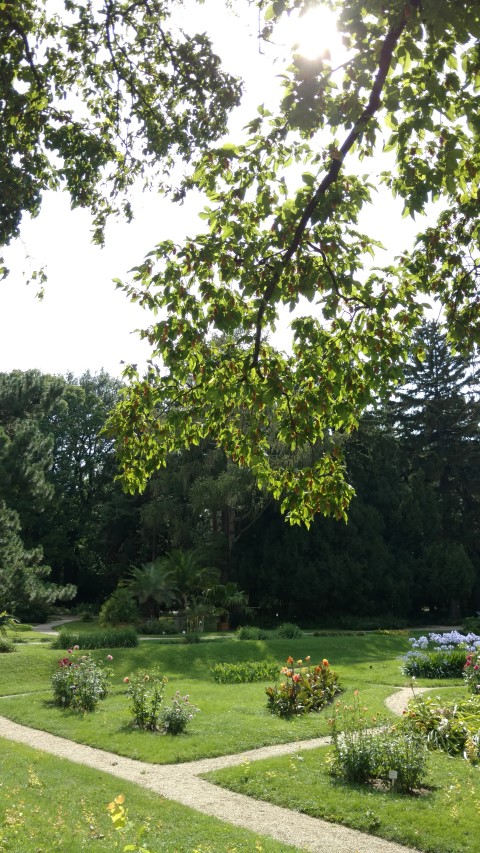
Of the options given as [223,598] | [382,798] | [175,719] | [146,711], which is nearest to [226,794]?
[382,798]

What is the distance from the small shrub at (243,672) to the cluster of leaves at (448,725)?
6.34m

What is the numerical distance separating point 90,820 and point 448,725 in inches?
188

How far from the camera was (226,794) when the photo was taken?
7.32 metres

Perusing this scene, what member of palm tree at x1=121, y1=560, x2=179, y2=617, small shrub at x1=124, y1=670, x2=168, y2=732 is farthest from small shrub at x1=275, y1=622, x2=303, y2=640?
small shrub at x1=124, y1=670, x2=168, y2=732

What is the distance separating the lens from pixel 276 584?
3077 centimetres

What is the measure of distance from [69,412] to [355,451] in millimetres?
23409

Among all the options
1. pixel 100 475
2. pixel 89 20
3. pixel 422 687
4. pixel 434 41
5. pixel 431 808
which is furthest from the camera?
pixel 100 475

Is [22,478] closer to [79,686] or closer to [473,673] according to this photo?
[79,686]

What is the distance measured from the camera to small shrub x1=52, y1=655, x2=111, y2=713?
481 inches

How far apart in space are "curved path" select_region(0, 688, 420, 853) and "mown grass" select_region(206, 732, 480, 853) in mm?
149

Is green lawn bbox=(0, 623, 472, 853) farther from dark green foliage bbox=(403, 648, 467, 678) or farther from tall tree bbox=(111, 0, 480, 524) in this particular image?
tall tree bbox=(111, 0, 480, 524)

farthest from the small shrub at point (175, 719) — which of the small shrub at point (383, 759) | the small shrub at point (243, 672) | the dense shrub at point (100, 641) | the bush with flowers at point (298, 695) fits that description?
the dense shrub at point (100, 641)

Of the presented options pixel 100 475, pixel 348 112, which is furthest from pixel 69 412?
pixel 348 112

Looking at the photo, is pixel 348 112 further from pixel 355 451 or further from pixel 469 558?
pixel 469 558
